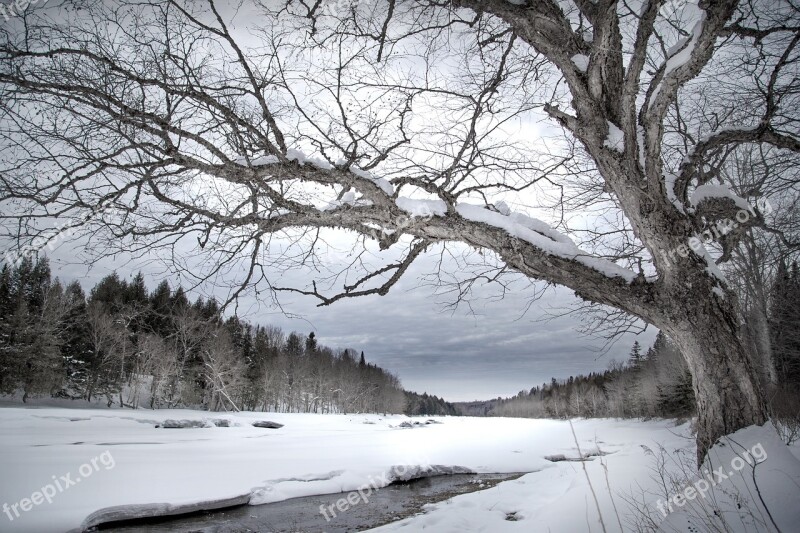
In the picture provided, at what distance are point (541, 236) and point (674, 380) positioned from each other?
34.5 meters

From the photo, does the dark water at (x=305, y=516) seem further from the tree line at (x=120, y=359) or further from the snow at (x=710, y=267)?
the tree line at (x=120, y=359)

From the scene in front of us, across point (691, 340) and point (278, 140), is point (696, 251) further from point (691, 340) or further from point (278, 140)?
point (278, 140)

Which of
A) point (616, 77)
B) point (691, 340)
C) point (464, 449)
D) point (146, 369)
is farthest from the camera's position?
point (146, 369)

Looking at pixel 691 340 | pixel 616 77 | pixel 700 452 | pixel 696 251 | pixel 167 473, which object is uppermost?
pixel 616 77

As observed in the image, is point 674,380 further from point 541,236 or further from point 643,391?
point 541,236

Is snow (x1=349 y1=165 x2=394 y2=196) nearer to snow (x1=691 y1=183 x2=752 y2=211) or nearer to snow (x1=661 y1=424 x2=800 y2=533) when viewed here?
snow (x1=691 y1=183 x2=752 y2=211)

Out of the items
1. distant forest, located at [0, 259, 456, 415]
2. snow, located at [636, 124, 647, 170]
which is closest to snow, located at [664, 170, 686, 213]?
snow, located at [636, 124, 647, 170]

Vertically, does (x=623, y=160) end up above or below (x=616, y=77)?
below

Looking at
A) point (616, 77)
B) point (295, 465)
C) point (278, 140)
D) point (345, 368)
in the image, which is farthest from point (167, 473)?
point (345, 368)

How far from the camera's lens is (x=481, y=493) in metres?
9.62

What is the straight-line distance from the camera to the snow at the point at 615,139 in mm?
3242

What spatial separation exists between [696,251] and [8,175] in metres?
5.99

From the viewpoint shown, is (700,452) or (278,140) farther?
(278,140)

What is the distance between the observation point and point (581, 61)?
330 centimetres
